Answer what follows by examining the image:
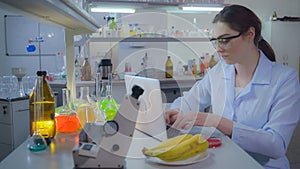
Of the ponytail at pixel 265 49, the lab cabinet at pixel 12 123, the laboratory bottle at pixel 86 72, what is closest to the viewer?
the ponytail at pixel 265 49

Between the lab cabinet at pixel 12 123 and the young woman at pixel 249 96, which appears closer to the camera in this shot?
the young woman at pixel 249 96

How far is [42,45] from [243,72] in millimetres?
3968

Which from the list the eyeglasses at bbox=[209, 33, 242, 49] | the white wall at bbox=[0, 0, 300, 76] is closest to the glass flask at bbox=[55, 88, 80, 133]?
the eyeglasses at bbox=[209, 33, 242, 49]

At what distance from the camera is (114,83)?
3238 millimetres

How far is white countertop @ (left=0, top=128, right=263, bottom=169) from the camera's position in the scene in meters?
0.88

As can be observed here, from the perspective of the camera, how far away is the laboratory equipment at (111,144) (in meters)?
0.78

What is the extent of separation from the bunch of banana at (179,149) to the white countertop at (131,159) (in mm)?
30

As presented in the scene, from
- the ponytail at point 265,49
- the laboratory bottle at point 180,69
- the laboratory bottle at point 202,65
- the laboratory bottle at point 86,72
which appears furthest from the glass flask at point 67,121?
the laboratory bottle at point 202,65

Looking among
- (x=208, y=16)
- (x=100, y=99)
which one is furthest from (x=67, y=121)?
(x=208, y=16)

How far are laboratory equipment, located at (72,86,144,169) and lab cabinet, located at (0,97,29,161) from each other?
7.52 ft

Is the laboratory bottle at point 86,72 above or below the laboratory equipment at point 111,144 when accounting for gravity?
above

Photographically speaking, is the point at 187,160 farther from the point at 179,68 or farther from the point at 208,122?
the point at 179,68

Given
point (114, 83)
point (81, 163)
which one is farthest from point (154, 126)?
point (114, 83)

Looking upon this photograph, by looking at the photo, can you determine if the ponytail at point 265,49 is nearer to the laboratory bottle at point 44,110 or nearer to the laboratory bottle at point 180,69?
the laboratory bottle at point 44,110
